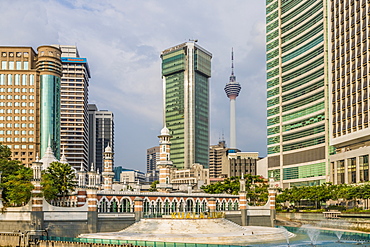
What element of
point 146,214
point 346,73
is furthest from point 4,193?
point 346,73

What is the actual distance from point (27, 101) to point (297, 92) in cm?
9303

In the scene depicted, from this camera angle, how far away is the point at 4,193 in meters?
68.6

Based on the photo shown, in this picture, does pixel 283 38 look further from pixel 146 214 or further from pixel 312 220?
pixel 146 214

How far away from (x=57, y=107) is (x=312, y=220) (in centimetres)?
11488

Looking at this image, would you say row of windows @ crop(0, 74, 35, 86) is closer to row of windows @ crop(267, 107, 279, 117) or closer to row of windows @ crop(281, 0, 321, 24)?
row of windows @ crop(267, 107, 279, 117)

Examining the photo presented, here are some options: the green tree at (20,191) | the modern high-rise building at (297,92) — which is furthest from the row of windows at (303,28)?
the green tree at (20,191)

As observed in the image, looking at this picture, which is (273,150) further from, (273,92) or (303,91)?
(303,91)

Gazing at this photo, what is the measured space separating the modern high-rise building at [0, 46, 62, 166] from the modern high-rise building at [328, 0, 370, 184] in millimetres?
97561

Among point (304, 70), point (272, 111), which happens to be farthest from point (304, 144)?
point (304, 70)

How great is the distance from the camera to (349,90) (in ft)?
384

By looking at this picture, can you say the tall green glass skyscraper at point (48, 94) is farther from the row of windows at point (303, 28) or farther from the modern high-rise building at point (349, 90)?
the modern high-rise building at point (349, 90)

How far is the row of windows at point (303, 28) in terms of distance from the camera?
140 meters

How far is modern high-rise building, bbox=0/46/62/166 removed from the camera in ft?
559

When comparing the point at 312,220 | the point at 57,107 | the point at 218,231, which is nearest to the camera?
the point at 218,231
